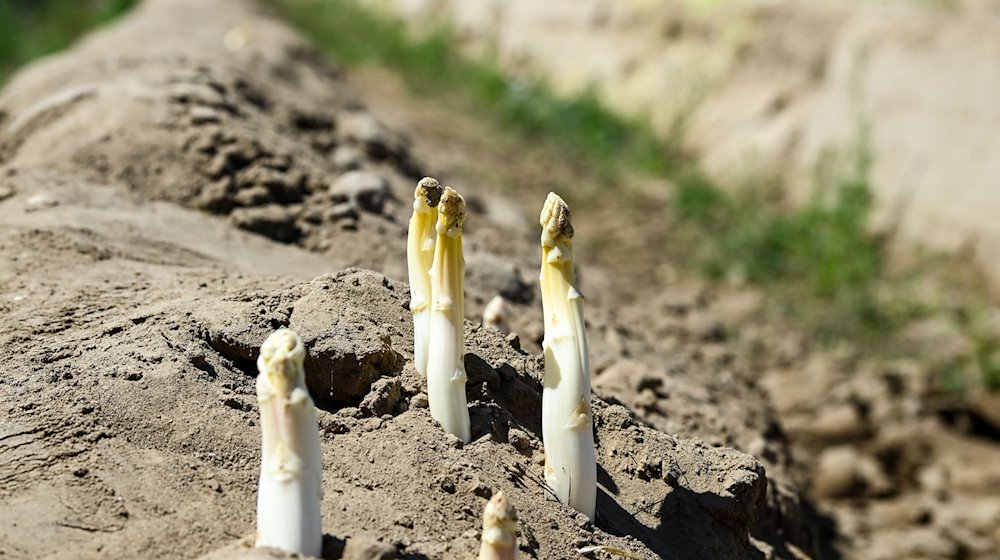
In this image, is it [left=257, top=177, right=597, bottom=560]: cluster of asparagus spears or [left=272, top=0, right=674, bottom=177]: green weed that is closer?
[left=257, top=177, right=597, bottom=560]: cluster of asparagus spears

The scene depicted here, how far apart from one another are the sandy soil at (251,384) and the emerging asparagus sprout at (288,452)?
73 millimetres

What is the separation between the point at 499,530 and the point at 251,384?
0.78m

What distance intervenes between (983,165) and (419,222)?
197 inches

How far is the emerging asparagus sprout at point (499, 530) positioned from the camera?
2117mm

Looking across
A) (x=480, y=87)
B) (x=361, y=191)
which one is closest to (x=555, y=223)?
(x=361, y=191)

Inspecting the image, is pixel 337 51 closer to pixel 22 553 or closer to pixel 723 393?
pixel 723 393

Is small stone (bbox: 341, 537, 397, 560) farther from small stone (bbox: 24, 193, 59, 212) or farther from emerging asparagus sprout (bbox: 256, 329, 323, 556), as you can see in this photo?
small stone (bbox: 24, 193, 59, 212)

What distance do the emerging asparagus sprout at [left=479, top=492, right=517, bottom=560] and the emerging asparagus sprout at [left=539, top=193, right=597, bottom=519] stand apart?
A: 0.35m

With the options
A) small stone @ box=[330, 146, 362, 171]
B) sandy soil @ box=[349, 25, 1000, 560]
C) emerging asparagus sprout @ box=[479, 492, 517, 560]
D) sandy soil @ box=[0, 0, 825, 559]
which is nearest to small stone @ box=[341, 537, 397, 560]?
sandy soil @ box=[0, 0, 825, 559]

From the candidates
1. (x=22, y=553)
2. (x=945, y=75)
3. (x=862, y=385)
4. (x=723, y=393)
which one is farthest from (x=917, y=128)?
(x=22, y=553)

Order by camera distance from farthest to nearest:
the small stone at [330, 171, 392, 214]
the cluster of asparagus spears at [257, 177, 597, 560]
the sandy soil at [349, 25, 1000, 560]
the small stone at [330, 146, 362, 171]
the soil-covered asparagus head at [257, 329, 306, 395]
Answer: the small stone at [330, 146, 362, 171], the small stone at [330, 171, 392, 214], the sandy soil at [349, 25, 1000, 560], the cluster of asparagus spears at [257, 177, 597, 560], the soil-covered asparagus head at [257, 329, 306, 395]

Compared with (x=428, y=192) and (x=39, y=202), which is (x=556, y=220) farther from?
(x=39, y=202)

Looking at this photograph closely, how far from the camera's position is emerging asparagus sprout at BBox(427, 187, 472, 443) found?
8.05ft

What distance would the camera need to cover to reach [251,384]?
105 inches
